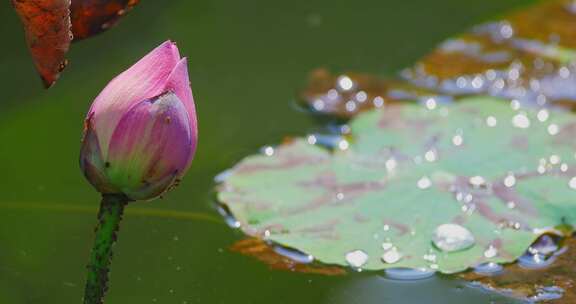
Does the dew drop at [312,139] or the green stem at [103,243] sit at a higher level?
the dew drop at [312,139]

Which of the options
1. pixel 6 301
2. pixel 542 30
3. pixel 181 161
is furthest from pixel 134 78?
pixel 542 30

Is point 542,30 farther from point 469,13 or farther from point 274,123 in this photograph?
point 274,123

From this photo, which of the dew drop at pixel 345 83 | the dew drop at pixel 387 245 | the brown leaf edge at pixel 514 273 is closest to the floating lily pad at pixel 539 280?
the brown leaf edge at pixel 514 273

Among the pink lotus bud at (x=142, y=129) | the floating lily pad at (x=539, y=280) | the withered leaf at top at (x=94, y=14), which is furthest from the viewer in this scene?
the floating lily pad at (x=539, y=280)

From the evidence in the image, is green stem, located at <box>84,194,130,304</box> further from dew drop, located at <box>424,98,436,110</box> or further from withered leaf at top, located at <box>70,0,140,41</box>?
dew drop, located at <box>424,98,436,110</box>

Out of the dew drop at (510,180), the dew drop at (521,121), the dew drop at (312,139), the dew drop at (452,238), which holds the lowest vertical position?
the dew drop at (452,238)

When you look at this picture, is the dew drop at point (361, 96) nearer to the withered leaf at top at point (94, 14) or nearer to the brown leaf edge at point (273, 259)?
the brown leaf edge at point (273, 259)

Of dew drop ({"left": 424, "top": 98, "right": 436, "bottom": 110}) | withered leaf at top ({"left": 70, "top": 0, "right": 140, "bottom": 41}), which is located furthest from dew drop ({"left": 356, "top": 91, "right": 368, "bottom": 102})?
withered leaf at top ({"left": 70, "top": 0, "right": 140, "bottom": 41})

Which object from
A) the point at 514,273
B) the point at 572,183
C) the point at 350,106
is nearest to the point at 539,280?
the point at 514,273
